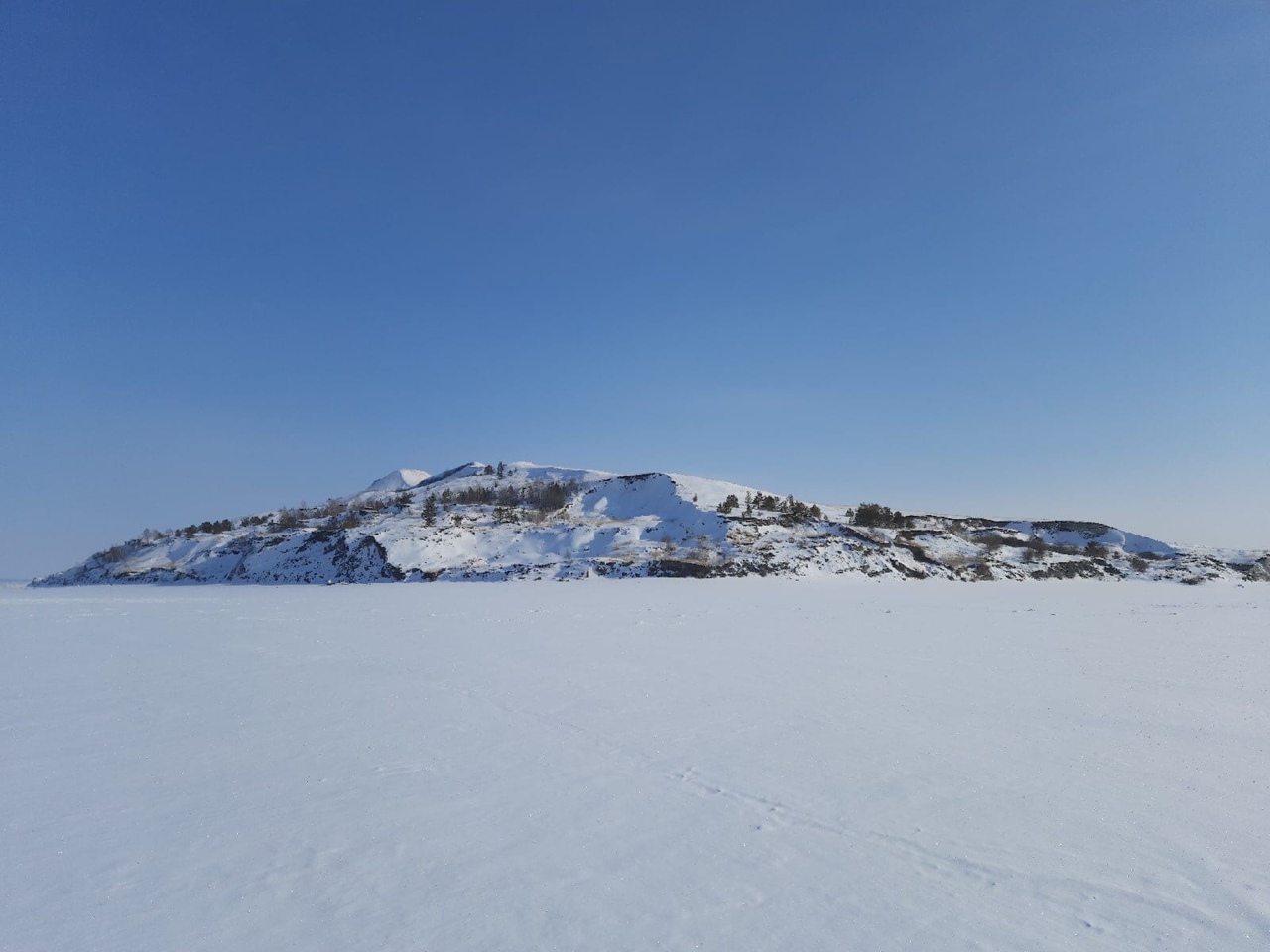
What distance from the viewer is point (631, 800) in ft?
13.5

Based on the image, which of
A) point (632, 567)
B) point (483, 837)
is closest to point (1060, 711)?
point (483, 837)

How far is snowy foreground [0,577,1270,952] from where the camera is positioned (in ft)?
9.37

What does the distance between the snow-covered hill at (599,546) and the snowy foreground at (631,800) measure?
18.0 m

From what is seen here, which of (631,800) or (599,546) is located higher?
(599,546)

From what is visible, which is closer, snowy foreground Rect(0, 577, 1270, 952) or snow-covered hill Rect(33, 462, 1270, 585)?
snowy foreground Rect(0, 577, 1270, 952)

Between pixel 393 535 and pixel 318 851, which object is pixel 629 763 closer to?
pixel 318 851

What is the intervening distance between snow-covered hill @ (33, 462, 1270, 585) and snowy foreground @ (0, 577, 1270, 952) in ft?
59.0

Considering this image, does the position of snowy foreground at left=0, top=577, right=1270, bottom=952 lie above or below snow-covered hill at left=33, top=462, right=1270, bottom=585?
below

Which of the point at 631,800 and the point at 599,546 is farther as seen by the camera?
the point at 599,546

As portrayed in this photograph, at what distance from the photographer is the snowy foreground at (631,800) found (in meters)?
2.86

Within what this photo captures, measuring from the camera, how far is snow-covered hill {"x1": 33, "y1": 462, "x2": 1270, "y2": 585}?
2723 cm

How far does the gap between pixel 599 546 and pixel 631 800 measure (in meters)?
25.0

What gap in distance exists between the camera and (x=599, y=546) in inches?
1144

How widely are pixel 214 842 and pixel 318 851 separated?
655 millimetres
